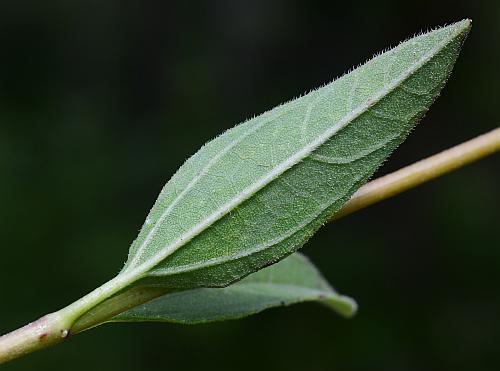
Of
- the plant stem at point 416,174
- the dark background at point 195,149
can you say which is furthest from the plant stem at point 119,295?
the dark background at point 195,149

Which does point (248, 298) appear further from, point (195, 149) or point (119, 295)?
point (195, 149)

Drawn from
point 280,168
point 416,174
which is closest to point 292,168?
point 280,168

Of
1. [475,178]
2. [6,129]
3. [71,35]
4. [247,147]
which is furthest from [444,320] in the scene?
[247,147]

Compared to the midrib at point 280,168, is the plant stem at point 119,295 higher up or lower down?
lower down

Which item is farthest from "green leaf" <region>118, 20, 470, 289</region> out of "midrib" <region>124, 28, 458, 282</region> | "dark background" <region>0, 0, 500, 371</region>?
"dark background" <region>0, 0, 500, 371</region>

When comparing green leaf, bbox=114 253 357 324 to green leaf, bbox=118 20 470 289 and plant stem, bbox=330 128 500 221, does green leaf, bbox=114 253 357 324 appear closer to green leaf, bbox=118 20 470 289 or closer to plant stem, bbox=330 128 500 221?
green leaf, bbox=118 20 470 289

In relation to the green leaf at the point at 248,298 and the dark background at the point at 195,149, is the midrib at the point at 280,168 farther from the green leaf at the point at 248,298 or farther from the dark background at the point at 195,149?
the dark background at the point at 195,149
